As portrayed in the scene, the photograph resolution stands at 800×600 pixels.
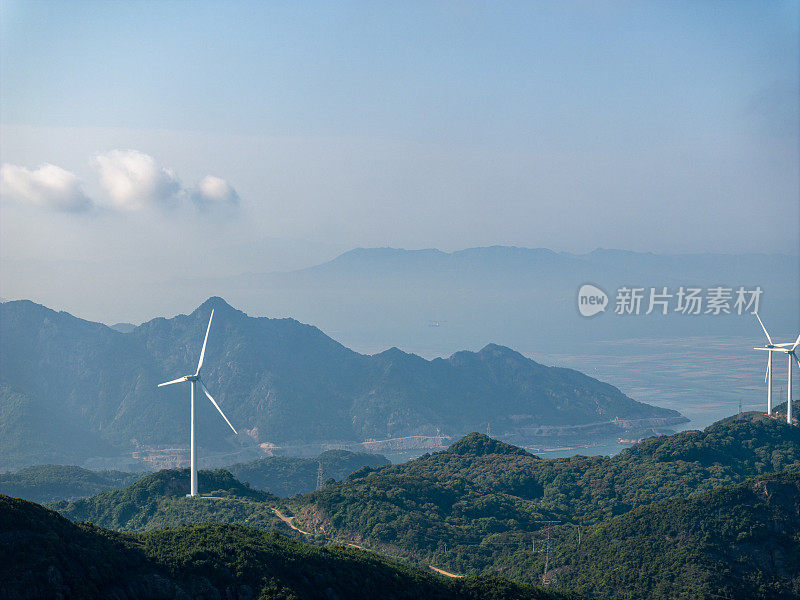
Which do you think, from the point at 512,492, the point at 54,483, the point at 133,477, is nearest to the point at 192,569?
the point at 512,492

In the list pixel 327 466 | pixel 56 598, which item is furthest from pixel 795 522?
pixel 327 466

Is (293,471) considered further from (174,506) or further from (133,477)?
(174,506)

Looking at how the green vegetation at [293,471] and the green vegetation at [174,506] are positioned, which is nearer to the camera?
the green vegetation at [174,506]

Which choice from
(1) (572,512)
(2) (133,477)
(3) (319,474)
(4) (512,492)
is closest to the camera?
(1) (572,512)

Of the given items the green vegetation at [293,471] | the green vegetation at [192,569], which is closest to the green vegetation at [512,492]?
the green vegetation at [192,569]

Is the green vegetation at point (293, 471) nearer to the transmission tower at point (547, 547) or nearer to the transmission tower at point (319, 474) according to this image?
the transmission tower at point (319, 474)

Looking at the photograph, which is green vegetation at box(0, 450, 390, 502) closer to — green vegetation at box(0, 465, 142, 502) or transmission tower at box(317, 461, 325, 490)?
green vegetation at box(0, 465, 142, 502)

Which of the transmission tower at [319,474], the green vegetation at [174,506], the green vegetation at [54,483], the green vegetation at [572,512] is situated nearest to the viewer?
the green vegetation at [572,512]
